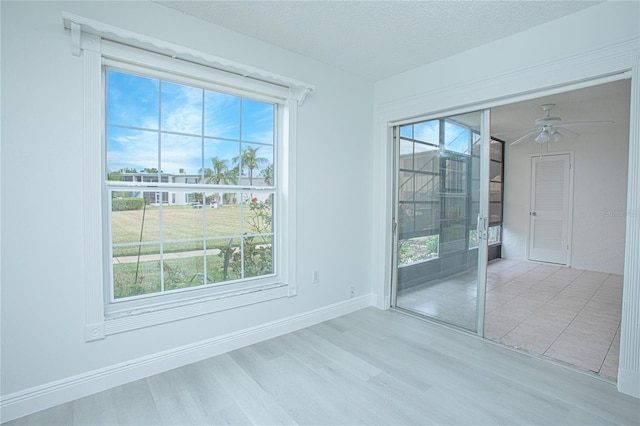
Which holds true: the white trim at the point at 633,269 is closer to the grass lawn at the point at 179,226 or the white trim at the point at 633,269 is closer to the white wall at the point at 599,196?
the grass lawn at the point at 179,226

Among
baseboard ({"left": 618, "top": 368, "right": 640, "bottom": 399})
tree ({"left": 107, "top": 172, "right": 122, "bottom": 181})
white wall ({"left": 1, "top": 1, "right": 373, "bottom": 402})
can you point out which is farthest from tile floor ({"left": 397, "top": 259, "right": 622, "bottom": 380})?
tree ({"left": 107, "top": 172, "right": 122, "bottom": 181})

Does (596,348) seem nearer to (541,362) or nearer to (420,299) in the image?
(541,362)

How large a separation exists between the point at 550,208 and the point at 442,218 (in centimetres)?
442

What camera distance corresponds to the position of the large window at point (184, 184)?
2254 mm

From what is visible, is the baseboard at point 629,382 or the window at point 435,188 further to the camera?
the window at point 435,188

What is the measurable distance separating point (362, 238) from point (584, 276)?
4360mm

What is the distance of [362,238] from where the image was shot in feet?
12.1

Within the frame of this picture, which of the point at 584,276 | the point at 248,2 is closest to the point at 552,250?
the point at 584,276

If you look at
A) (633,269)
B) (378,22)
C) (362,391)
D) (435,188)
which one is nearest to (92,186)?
(362,391)

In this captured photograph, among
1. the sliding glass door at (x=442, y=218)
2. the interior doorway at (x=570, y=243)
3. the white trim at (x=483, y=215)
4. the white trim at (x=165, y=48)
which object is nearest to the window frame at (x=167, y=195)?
the white trim at (x=165, y=48)

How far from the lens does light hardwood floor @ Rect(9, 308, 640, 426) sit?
1.85 meters

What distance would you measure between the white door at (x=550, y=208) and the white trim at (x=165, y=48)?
569 cm

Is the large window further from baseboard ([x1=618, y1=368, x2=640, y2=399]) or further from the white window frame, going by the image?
baseboard ([x1=618, y1=368, x2=640, y2=399])

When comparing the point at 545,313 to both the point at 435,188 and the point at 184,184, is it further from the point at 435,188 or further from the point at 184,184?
the point at 184,184
